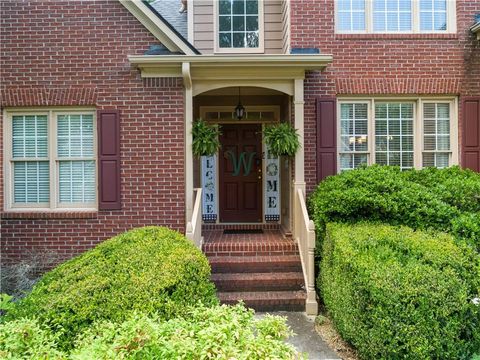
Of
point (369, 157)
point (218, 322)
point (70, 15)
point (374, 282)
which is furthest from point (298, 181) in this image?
point (70, 15)

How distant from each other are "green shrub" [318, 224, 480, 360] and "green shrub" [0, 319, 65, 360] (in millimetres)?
2753

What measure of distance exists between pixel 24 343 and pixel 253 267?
350 cm

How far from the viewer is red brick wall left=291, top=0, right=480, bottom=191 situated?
21.1 ft

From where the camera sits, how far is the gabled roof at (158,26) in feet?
19.4

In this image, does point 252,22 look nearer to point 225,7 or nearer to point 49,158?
point 225,7

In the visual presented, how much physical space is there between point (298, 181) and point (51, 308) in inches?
161

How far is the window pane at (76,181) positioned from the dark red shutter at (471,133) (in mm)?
6744

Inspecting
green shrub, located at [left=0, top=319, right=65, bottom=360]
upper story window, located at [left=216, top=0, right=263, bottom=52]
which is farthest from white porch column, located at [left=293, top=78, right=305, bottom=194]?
green shrub, located at [left=0, top=319, right=65, bottom=360]

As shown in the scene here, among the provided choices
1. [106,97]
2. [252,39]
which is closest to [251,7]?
[252,39]

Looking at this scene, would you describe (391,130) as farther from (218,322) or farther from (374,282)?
(218,322)

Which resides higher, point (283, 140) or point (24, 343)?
point (283, 140)

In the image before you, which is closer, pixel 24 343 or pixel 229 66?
pixel 24 343

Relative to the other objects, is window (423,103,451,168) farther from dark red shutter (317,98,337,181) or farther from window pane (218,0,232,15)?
window pane (218,0,232,15)

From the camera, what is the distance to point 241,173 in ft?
25.9
